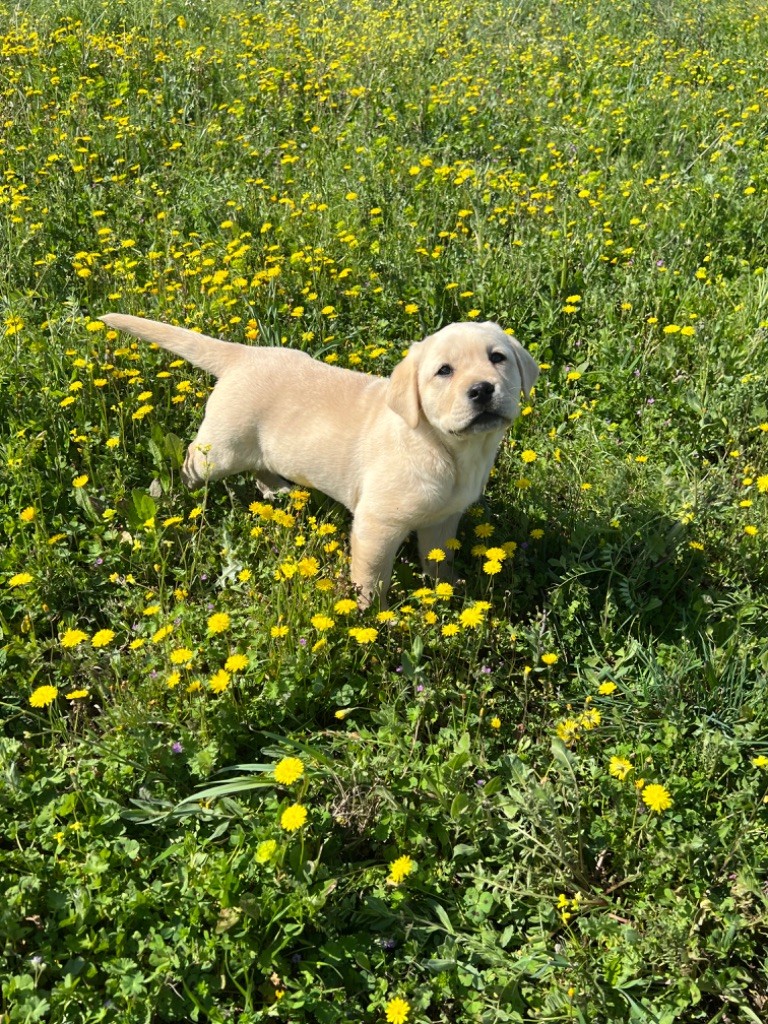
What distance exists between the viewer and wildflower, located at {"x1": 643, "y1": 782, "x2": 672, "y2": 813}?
2215 millimetres

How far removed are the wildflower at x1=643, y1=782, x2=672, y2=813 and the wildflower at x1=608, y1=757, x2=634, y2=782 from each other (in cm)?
12

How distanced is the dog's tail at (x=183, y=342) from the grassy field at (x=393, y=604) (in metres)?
0.22

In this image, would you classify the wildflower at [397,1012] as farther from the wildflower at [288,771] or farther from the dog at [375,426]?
the dog at [375,426]

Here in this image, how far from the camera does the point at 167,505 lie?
3.55 metres

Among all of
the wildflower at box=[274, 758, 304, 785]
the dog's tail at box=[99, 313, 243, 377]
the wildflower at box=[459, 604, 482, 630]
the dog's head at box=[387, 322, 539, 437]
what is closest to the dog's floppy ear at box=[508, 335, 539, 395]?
the dog's head at box=[387, 322, 539, 437]

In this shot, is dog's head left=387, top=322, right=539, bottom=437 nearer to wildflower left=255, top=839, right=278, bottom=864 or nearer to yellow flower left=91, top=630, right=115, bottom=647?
yellow flower left=91, top=630, right=115, bottom=647

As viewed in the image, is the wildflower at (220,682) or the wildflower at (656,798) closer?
the wildflower at (656,798)

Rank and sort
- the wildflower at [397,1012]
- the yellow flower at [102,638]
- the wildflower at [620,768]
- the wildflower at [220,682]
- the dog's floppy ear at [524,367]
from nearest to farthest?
the wildflower at [397,1012]
the wildflower at [620,768]
the wildflower at [220,682]
the yellow flower at [102,638]
the dog's floppy ear at [524,367]

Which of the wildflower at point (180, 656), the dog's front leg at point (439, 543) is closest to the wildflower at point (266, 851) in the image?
the wildflower at point (180, 656)

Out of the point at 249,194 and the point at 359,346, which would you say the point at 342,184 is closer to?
the point at 249,194

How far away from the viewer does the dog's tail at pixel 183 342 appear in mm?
Result: 3637

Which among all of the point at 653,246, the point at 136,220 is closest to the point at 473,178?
the point at 653,246

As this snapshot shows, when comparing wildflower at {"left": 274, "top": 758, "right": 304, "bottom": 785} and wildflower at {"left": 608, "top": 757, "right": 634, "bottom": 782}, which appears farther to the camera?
wildflower at {"left": 608, "top": 757, "right": 634, "bottom": 782}

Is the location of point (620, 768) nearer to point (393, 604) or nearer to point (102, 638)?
point (393, 604)
